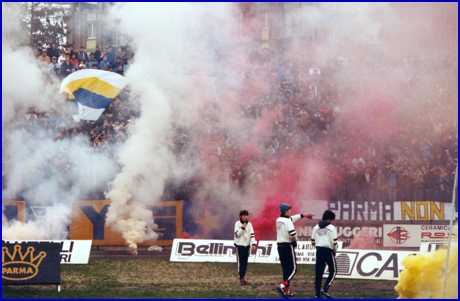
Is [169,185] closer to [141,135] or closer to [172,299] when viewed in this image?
[141,135]

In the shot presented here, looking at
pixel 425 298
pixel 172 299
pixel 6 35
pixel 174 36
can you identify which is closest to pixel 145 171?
pixel 174 36

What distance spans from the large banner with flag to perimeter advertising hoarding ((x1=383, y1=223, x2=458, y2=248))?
7.85m

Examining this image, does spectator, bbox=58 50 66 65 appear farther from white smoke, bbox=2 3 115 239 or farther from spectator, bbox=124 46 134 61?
spectator, bbox=124 46 134 61

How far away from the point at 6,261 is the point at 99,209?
265 inches

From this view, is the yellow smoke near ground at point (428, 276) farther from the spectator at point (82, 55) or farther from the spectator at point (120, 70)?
the spectator at point (82, 55)

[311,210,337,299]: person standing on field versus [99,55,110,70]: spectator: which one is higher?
[99,55,110,70]: spectator

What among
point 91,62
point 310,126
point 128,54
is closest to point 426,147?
point 310,126

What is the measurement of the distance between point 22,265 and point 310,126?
36.7ft

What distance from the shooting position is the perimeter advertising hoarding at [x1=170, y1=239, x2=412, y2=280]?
498 inches

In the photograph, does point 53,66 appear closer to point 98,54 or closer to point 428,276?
point 98,54

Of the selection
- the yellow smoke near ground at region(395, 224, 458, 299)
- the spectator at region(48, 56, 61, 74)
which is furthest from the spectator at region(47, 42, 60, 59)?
the yellow smoke near ground at region(395, 224, 458, 299)

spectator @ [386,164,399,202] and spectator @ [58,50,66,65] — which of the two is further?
spectator @ [58,50,66,65]

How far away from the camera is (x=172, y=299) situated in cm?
1038

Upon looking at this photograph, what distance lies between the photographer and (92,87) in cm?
1892
